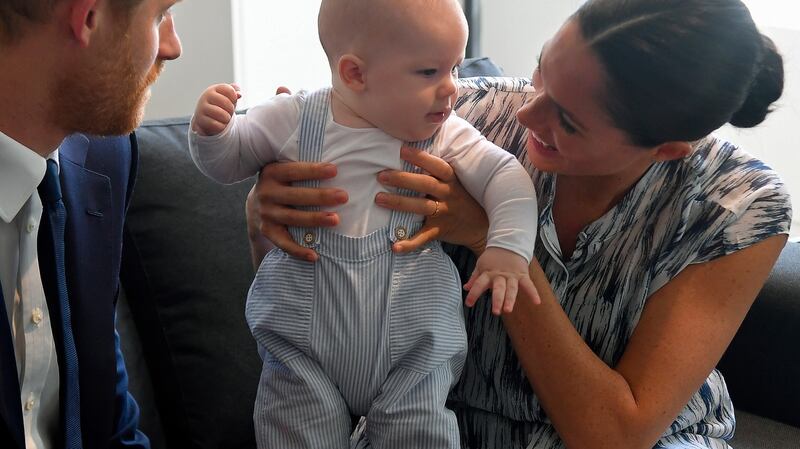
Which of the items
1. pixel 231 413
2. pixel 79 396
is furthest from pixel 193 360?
pixel 79 396

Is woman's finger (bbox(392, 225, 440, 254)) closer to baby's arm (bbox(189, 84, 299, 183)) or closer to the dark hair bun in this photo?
baby's arm (bbox(189, 84, 299, 183))

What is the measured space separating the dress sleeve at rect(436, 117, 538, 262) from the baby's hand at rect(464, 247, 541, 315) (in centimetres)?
1

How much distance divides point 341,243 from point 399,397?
0.77 feet

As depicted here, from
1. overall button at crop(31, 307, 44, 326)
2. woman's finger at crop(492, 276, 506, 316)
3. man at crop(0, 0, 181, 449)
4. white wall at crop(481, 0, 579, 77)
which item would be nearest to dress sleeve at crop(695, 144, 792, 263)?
woman's finger at crop(492, 276, 506, 316)

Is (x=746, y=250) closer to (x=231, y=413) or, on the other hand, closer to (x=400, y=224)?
(x=400, y=224)

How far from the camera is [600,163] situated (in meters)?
1.42

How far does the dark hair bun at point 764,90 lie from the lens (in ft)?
4.68

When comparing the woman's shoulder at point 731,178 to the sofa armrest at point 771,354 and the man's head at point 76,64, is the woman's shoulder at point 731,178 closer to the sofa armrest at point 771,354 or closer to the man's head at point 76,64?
the sofa armrest at point 771,354

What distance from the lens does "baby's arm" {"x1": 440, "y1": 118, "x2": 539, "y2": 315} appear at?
126 centimetres

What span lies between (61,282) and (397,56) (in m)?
0.57

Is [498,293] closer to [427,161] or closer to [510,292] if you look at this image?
[510,292]

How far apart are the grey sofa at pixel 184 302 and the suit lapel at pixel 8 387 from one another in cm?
52

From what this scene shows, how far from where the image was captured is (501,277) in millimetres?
1264

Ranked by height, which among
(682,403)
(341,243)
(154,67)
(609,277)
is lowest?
(682,403)
